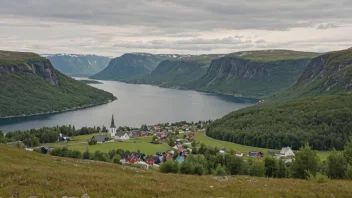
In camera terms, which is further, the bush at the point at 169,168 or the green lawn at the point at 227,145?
the green lawn at the point at 227,145

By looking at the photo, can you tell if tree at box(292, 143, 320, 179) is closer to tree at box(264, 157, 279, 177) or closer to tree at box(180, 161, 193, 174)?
tree at box(264, 157, 279, 177)

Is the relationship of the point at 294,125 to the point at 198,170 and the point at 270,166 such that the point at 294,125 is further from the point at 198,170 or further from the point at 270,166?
the point at 198,170

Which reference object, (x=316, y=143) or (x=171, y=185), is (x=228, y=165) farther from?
(x=316, y=143)

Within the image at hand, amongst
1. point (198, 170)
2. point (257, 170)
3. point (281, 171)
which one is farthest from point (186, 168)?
point (281, 171)

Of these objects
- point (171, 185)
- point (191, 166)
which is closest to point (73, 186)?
point (171, 185)

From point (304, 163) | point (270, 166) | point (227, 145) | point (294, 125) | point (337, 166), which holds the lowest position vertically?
point (227, 145)

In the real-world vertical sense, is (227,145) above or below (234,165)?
below

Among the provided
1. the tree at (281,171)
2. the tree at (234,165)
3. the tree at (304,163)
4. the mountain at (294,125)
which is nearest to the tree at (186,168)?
the tree at (234,165)

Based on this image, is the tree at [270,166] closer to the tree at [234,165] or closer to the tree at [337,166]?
the tree at [234,165]
